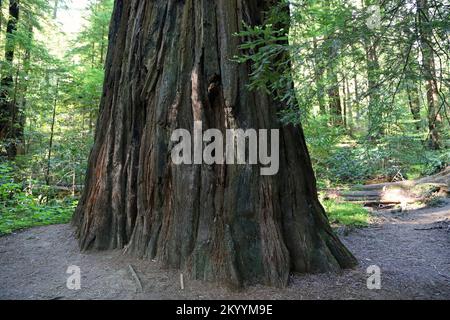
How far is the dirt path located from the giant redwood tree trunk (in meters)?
0.21

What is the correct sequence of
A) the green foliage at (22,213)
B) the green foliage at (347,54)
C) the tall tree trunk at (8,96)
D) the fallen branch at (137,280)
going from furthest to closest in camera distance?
the tall tree trunk at (8,96)
the green foliage at (22,213)
the fallen branch at (137,280)
the green foliage at (347,54)

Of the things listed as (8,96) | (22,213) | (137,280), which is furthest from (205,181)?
(8,96)

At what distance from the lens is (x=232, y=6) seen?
467 cm

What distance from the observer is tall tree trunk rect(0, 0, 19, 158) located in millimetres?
11406

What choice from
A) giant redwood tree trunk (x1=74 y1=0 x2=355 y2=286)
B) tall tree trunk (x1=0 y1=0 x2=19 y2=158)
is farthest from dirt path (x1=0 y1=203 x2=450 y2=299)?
tall tree trunk (x1=0 y1=0 x2=19 y2=158)

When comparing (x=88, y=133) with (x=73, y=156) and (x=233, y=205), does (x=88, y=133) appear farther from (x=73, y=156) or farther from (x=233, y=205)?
(x=233, y=205)

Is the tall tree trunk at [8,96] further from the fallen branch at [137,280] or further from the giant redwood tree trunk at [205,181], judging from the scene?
the fallen branch at [137,280]

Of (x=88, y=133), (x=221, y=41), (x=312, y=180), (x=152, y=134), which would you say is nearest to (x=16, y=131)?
(x=88, y=133)

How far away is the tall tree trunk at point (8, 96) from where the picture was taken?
11.4 m

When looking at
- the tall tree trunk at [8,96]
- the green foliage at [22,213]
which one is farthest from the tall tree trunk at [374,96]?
the tall tree trunk at [8,96]

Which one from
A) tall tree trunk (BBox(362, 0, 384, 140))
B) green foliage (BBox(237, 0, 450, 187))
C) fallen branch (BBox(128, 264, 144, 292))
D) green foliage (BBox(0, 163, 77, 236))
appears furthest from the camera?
green foliage (BBox(0, 163, 77, 236))

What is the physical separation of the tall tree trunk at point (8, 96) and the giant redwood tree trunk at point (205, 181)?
836 cm

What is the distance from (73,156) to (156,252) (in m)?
7.81

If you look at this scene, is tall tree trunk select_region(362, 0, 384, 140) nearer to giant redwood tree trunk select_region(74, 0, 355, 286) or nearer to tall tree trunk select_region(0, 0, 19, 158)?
giant redwood tree trunk select_region(74, 0, 355, 286)
